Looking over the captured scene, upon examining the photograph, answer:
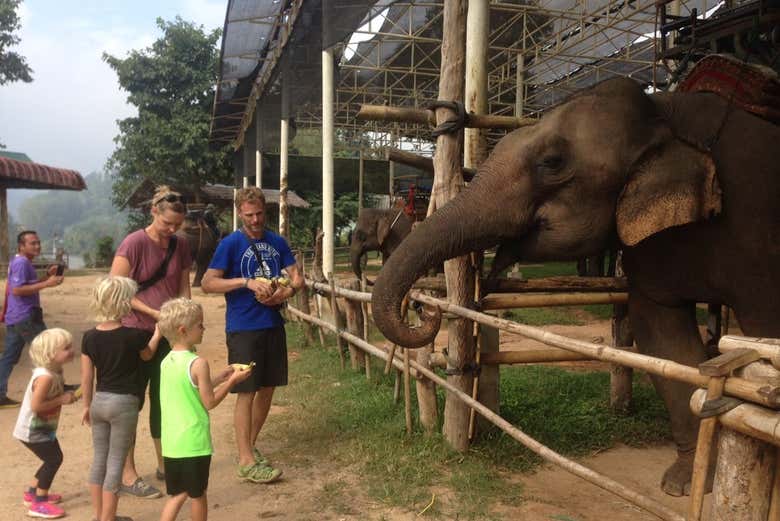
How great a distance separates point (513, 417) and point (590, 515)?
135 centimetres

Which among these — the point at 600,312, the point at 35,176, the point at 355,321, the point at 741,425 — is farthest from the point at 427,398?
the point at 35,176

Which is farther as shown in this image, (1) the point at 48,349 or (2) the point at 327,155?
(2) the point at 327,155

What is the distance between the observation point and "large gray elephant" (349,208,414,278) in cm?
1086

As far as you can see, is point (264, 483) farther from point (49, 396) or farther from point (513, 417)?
point (513, 417)

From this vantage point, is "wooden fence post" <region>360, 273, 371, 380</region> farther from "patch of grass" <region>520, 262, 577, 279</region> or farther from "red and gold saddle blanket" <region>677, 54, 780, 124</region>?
"patch of grass" <region>520, 262, 577, 279</region>

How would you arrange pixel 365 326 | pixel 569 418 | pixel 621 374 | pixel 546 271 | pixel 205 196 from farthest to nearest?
1. pixel 205 196
2. pixel 546 271
3. pixel 365 326
4. pixel 621 374
5. pixel 569 418

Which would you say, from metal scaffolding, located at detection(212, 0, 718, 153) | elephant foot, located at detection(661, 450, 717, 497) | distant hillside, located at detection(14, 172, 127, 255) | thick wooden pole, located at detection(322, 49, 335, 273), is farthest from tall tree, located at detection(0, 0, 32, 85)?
distant hillside, located at detection(14, 172, 127, 255)

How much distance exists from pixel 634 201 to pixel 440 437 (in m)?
2.16

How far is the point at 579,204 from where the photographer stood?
2836 mm

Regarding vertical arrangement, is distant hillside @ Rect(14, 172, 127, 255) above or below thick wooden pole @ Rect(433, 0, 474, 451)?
above

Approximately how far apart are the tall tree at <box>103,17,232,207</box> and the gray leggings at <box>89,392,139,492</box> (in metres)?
21.7

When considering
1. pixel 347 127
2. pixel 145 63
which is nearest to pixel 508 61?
pixel 347 127

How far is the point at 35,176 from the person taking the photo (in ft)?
34.2

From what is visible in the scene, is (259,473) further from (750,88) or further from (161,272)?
(750,88)
